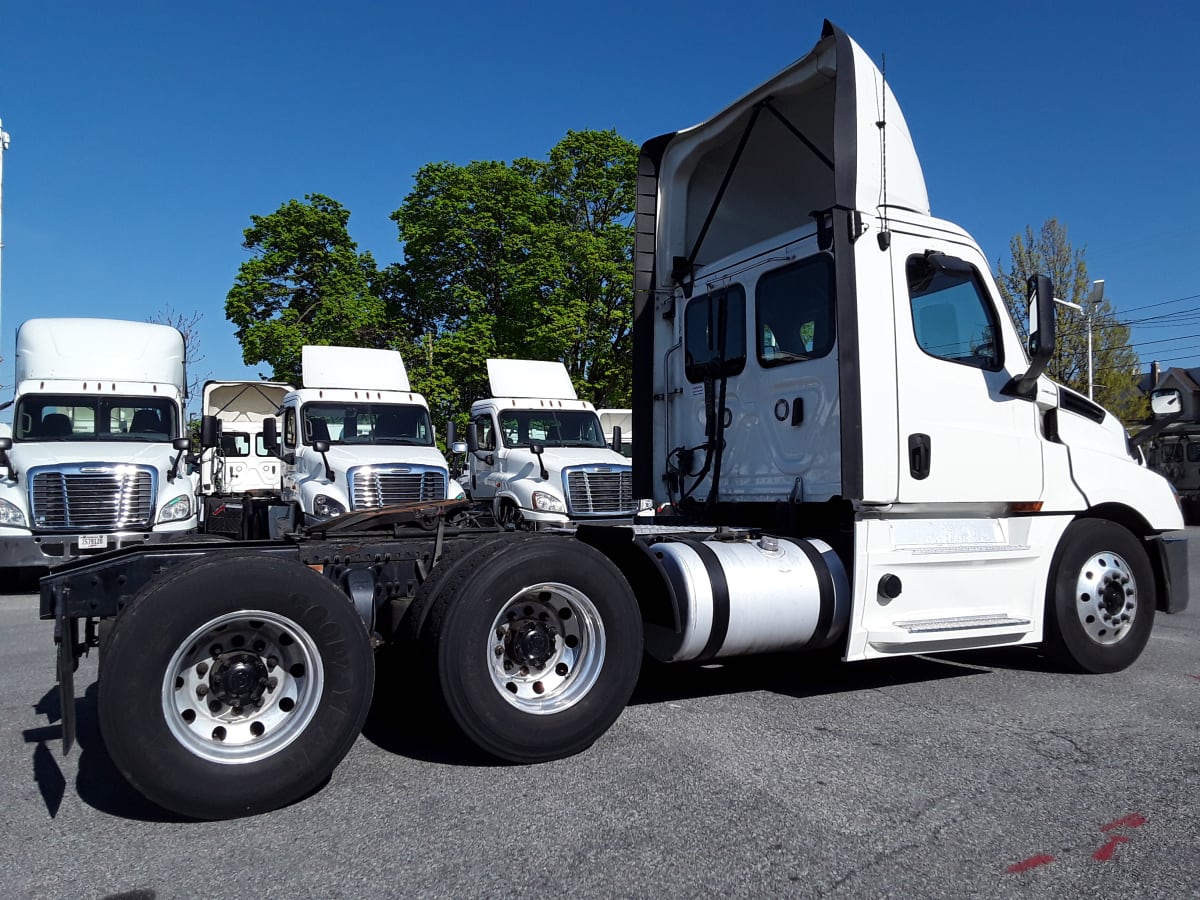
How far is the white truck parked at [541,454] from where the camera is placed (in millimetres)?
14148

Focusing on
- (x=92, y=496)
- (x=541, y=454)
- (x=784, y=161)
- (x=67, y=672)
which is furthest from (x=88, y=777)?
(x=541, y=454)

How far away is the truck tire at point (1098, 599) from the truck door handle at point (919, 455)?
52.0 inches

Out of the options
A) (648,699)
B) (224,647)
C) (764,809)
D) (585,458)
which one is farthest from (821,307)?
(585,458)

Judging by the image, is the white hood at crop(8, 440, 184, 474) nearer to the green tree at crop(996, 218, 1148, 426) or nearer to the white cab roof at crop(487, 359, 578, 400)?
the white cab roof at crop(487, 359, 578, 400)

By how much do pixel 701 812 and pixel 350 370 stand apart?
11.7 metres

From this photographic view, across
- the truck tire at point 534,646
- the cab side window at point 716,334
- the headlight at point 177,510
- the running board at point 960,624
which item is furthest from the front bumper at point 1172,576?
the headlight at point 177,510

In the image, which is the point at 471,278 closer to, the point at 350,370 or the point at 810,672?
the point at 350,370

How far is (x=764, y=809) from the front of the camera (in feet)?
12.8

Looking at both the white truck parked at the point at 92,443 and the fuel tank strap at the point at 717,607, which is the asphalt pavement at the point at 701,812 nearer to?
the fuel tank strap at the point at 717,607

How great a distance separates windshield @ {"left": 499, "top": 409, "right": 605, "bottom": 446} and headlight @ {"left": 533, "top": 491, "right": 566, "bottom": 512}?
1.38 metres

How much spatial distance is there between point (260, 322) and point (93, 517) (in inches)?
743

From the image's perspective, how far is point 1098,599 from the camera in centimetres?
635

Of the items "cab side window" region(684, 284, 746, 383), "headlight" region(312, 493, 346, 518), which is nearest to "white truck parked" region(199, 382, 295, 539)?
"headlight" region(312, 493, 346, 518)

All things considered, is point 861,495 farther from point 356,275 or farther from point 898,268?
point 356,275
